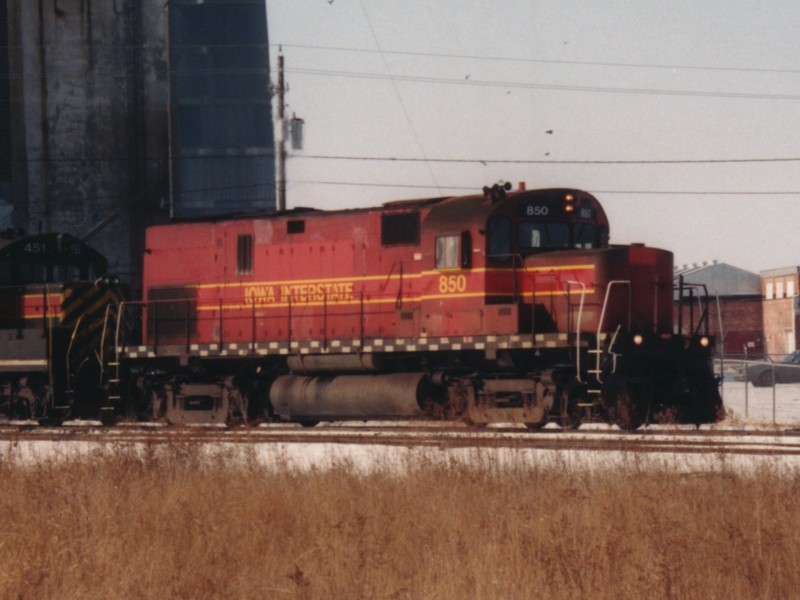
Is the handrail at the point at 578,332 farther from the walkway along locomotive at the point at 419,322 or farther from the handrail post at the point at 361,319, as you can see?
the handrail post at the point at 361,319

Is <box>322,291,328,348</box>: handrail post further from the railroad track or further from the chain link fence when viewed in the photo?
the chain link fence

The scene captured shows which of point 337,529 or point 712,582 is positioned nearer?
point 712,582

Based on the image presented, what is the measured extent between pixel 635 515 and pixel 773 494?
5.21ft

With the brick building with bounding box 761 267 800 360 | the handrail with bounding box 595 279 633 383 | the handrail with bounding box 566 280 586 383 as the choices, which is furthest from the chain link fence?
the brick building with bounding box 761 267 800 360

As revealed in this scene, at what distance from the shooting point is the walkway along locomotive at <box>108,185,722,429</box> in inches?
821

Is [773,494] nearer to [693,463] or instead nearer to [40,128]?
[693,463]

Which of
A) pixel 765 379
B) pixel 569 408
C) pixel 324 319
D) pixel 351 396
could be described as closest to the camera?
pixel 569 408

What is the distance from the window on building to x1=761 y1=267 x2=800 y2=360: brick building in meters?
64.0

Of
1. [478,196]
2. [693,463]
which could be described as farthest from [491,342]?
[693,463]

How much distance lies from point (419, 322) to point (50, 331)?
7923mm

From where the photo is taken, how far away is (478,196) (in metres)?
21.8

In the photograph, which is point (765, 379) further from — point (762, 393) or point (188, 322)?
point (188, 322)

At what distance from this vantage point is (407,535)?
11219 mm

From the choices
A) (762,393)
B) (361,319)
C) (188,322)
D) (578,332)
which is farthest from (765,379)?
(578,332)
